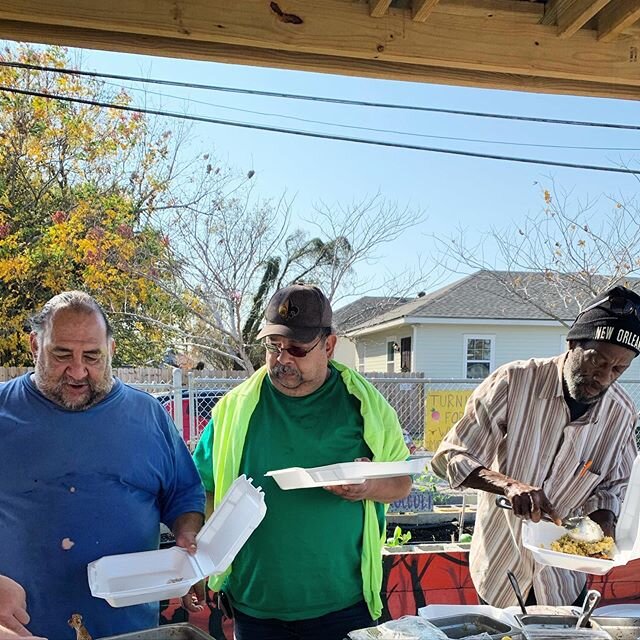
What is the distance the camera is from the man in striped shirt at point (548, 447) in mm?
2156

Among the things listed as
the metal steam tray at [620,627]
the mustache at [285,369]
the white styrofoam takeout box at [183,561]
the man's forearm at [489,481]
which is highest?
the mustache at [285,369]

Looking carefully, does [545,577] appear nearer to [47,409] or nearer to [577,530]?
[577,530]

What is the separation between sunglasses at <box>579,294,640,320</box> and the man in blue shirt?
154 centimetres

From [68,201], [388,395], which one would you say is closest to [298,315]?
[388,395]

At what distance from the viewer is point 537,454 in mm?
2236

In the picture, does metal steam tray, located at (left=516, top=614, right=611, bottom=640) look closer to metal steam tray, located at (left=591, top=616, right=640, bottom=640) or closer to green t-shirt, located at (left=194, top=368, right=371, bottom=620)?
metal steam tray, located at (left=591, top=616, right=640, bottom=640)

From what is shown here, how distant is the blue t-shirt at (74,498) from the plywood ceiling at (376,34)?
116 cm

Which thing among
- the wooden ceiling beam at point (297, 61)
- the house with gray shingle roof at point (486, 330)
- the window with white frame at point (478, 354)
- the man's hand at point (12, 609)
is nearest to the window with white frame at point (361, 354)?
the house with gray shingle roof at point (486, 330)

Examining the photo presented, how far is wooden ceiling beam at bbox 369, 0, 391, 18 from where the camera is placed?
1.81 m

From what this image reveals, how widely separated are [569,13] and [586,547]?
1650 millimetres

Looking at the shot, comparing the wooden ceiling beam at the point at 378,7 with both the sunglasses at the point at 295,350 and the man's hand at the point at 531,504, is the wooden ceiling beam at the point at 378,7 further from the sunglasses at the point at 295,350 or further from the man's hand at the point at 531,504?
the man's hand at the point at 531,504

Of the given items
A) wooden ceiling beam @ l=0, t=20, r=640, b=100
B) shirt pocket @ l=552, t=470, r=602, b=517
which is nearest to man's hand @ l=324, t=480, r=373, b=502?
shirt pocket @ l=552, t=470, r=602, b=517

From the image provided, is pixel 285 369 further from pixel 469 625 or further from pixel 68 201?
pixel 68 201

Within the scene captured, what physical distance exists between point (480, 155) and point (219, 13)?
211 inches
